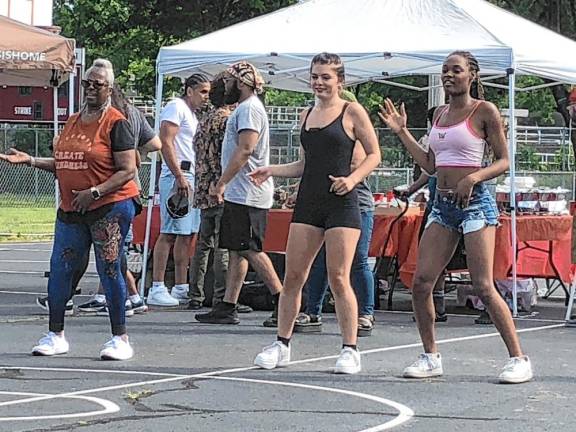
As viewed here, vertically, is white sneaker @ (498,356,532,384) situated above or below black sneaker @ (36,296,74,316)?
above

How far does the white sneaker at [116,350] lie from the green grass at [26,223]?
1451 cm

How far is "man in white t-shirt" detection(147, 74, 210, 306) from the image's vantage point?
37.2 ft

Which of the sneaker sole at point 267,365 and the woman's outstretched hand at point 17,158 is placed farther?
the woman's outstretched hand at point 17,158

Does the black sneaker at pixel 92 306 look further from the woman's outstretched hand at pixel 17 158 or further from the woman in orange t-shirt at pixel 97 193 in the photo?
the woman's outstretched hand at pixel 17 158

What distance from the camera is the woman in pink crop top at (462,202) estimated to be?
7426 mm

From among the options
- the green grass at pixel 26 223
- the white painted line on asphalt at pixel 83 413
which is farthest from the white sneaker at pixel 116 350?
the green grass at pixel 26 223

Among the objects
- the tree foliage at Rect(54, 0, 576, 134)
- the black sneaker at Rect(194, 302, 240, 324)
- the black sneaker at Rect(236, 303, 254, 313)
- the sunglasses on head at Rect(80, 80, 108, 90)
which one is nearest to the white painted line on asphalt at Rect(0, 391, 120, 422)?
the sunglasses on head at Rect(80, 80, 108, 90)

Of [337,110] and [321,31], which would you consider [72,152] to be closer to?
[337,110]

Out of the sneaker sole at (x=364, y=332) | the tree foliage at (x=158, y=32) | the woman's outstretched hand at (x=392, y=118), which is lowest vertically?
the sneaker sole at (x=364, y=332)

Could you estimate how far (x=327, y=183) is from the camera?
25.6ft

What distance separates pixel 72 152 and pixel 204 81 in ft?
11.7

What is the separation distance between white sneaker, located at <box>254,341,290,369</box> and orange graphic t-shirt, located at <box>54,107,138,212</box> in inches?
54.4

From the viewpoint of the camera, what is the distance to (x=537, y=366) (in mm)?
8367

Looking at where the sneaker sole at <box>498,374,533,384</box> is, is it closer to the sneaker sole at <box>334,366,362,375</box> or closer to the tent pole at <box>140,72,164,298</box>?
the sneaker sole at <box>334,366,362,375</box>
